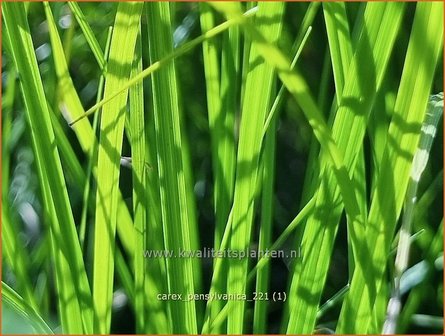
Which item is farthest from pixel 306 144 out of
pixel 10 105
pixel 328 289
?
pixel 10 105

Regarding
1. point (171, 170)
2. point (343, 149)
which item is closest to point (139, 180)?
point (171, 170)

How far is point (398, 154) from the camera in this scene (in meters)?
0.35

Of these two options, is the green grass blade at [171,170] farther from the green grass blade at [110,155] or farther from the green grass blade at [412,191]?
the green grass blade at [412,191]

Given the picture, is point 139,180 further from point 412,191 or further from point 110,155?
point 412,191

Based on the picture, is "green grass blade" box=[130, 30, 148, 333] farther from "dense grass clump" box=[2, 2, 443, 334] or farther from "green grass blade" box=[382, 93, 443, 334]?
"green grass blade" box=[382, 93, 443, 334]

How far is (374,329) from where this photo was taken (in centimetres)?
39

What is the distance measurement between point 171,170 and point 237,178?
4 cm

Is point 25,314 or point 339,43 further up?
point 339,43

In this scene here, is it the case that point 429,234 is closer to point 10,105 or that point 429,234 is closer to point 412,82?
point 412,82

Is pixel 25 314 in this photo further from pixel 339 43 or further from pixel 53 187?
pixel 339 43

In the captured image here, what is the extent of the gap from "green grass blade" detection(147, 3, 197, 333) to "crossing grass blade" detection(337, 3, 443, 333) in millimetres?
101

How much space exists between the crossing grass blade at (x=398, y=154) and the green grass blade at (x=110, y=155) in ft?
0.48

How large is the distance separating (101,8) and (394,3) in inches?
12.2

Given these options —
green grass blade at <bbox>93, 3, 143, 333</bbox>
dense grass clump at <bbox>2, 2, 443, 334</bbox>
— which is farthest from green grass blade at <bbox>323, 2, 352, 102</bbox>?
green grass blade at <bbox>93, 3, 143, 333</bbox>
